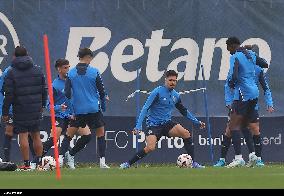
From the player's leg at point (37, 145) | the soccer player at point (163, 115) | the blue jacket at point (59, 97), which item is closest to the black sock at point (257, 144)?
the soccer player at point (163, 115)

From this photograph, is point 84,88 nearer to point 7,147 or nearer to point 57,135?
point 57,135

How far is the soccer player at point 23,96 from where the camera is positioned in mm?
18359

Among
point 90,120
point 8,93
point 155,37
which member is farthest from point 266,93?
point 8,93

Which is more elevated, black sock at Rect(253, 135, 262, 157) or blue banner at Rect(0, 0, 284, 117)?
blue banner at Rect(0, 0, 284, 117)

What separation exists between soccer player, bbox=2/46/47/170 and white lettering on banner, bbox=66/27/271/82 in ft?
13.1

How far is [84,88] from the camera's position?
1933 centimetres

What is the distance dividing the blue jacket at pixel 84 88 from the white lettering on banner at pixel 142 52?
121 inches

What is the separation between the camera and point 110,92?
73.9 feet

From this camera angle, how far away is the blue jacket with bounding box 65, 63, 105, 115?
19.2 metres

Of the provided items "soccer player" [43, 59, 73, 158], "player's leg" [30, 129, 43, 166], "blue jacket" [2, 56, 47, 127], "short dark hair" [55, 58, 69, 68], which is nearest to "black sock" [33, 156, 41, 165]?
"player's leg" [30, 129, 43, 166]

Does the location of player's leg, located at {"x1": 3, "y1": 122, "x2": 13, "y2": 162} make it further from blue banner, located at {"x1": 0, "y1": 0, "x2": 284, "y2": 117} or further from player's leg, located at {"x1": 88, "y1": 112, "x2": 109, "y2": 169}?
blue banner, located at {"x1": 0, "y1": 0, "x2": 284, "y2": 117}

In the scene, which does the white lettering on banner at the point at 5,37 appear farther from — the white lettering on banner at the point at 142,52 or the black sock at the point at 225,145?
the black sock at the point at 225,145
